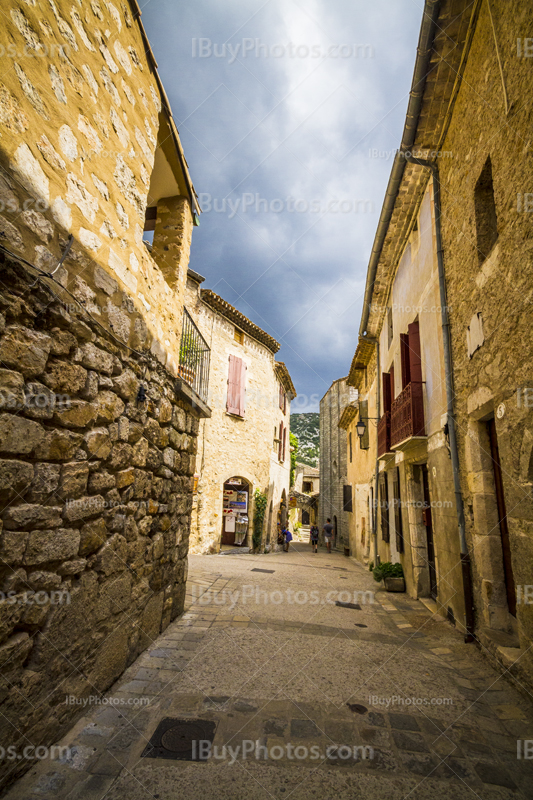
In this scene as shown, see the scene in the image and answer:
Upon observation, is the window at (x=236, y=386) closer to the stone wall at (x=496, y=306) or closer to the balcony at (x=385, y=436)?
the balcony at (x=385, y=436)

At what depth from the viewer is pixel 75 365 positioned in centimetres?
235

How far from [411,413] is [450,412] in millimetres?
1502

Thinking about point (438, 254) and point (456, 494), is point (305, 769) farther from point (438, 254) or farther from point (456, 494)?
point (438, 254)

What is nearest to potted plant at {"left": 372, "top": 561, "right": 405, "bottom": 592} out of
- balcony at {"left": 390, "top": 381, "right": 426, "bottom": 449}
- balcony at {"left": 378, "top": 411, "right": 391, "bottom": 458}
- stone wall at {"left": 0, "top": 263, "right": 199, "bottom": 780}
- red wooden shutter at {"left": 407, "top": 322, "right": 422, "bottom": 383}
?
balcony at {"left": 378, "top": 411, "right": 391, "bottom": 458}

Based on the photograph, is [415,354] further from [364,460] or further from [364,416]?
[364,460]

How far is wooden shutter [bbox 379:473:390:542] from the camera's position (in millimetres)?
9367

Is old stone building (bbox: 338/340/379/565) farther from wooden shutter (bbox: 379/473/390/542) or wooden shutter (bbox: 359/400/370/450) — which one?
wooden shutter (bbox: 379/473/390/542)

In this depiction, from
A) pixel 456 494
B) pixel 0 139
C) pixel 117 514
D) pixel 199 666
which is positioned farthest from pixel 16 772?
pixel 456 494

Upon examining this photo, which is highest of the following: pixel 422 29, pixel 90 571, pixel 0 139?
pixel 422 29

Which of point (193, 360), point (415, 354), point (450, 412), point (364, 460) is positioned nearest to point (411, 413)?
point (415, 354)

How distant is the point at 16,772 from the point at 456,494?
181 inches

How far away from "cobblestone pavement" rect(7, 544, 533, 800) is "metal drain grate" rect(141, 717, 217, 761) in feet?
0.06

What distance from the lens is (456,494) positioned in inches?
188

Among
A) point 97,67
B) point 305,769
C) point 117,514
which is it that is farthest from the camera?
point 117,514
